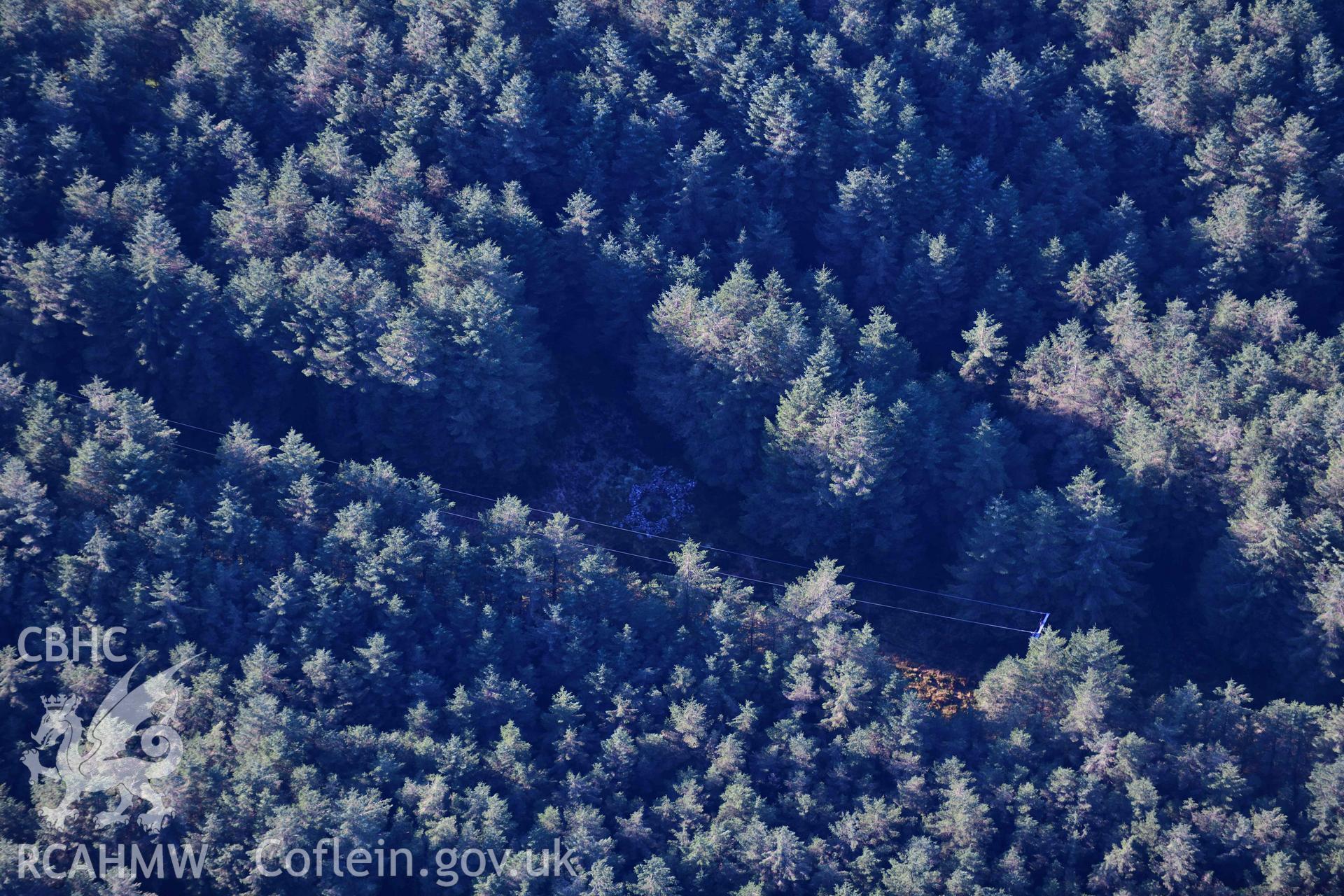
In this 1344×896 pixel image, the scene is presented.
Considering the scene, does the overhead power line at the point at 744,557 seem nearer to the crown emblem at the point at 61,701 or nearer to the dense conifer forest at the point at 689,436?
the dense conifer forest at the point at 689,436

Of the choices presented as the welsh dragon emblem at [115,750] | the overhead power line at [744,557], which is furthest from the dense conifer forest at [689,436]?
the welsh dragon emblem at [115,750]

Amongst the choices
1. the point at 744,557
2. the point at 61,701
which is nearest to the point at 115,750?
the point at 61,701

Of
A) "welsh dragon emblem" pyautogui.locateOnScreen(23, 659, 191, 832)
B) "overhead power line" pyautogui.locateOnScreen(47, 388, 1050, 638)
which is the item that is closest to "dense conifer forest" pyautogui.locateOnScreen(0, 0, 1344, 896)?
"overhead power line" pyautogui.locateOnScreen(47, 388, 1050, 638)

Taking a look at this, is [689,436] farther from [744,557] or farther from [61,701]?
[61,701]

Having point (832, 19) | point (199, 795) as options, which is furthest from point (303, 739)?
point (832, 19)

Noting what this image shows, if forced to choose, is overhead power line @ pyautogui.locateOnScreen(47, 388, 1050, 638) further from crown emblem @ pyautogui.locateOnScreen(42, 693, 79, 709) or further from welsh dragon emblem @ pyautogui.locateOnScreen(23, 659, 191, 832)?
crown emblem @ pyautogui.locateOnScreen(42, 693, 79, 709)

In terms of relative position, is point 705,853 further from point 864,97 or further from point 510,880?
point 864,97
